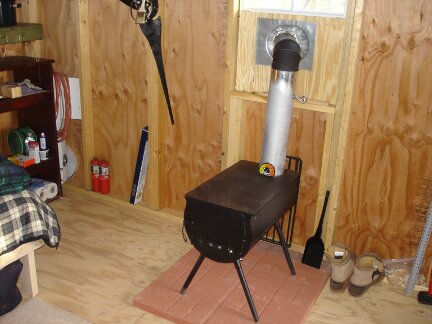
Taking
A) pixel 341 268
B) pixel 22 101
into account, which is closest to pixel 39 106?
pixel 22 101

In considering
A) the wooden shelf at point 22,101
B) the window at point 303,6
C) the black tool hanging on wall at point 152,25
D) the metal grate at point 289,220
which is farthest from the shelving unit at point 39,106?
the metal grate at point 289,220

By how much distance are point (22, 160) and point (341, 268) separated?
7.69 ft

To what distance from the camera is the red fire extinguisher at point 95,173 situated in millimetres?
3762

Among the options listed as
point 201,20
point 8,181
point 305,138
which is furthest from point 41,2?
point 305,138

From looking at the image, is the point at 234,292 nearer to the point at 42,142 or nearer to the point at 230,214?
the point at 230,214

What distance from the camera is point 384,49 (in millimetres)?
2570

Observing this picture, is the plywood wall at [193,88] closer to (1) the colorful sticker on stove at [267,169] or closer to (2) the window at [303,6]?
(2) the window at [303,6]

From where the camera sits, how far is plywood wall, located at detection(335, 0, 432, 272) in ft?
8.21

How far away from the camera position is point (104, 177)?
12.3 ft

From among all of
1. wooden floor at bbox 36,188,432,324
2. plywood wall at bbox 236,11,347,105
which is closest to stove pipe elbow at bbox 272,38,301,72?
plywood wall at bbox 236,11,347,105

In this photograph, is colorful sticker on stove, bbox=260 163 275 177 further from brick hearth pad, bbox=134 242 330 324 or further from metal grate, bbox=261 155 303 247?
brick hearth pad, bbox=134 242 330 324

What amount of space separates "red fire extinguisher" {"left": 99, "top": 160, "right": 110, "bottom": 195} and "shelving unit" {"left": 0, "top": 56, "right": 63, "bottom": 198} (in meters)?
0.32

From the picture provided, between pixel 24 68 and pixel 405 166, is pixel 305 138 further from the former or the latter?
pixel 24 68

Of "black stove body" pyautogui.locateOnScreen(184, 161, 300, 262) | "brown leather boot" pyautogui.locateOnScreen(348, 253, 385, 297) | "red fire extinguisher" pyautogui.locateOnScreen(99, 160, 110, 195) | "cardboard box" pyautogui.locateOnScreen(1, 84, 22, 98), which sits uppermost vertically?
"cardboard box" pyautogui.locateOnScreen(1, 84, 22, 98)
